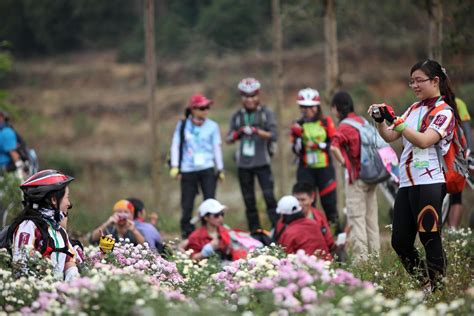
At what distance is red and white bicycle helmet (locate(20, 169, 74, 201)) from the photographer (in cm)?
628

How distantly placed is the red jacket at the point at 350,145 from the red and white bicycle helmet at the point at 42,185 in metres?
3.36

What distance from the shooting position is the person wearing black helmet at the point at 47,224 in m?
6.14

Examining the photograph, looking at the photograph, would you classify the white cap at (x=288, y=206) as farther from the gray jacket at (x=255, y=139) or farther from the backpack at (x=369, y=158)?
the gray jacket at (x=255, y=139)

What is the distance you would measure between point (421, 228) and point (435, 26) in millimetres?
5672

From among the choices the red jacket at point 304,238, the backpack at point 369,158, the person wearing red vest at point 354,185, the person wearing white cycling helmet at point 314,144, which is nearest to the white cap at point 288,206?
the red jacket at point 304,238

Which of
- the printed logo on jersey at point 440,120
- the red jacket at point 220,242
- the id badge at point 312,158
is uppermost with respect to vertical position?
the printed logo on jersey at point 440,120

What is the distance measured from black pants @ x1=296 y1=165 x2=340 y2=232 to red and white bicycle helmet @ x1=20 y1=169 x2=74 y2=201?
5.08 m

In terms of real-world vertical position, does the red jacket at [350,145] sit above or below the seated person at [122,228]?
above

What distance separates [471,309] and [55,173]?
9.78 feet

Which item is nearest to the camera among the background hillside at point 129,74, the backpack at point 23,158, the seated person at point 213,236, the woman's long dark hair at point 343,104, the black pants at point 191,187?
the woman's long dark hair at point 343,104

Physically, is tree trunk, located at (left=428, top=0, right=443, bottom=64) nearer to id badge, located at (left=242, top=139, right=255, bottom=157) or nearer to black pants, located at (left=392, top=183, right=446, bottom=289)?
id badge, located at (left=242, top=139, right=255, bottom=157)

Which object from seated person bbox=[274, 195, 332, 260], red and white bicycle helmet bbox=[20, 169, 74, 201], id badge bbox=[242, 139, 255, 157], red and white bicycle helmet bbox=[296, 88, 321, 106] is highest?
red and white bicycle helmet bbox=[296, 88, 321, 106]

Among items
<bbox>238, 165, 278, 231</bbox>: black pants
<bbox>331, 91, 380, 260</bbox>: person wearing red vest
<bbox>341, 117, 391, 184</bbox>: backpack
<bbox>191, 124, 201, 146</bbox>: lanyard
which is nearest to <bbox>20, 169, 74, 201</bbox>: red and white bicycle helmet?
<bbox>331, 91, 380, 260</bbox>: person wearing red vest

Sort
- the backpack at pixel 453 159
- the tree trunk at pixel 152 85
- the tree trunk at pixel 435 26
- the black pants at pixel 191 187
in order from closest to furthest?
the backpack at pixel 453 159 < the black pants at pixel 191 187 < the tree trunk at pixel 435 26 < the tree trunk at pixel 152 85
